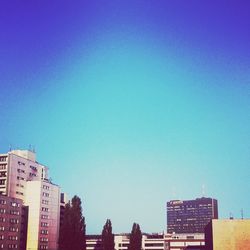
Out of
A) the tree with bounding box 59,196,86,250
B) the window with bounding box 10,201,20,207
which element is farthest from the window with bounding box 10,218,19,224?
the tree with bounding box 59,196,86,250

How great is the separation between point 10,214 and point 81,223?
2945cm

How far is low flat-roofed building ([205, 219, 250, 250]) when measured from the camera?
92.3 metres

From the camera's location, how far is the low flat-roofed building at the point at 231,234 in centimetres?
9231

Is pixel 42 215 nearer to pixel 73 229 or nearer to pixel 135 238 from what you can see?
pixel 135 238

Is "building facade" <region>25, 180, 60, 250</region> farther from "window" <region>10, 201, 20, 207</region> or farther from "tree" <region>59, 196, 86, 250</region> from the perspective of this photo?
"tree" <region>59, 196, 86, 250</region>

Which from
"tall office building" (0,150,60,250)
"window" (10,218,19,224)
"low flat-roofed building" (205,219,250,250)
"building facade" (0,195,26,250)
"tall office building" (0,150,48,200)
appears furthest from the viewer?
"tall office building" (0,150,60,250)

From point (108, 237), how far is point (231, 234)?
44.5 meters

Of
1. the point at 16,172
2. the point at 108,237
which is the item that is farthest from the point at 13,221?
the point at 108,237

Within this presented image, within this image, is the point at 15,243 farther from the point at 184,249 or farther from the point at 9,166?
the point at 184,249

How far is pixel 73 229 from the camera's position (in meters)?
107

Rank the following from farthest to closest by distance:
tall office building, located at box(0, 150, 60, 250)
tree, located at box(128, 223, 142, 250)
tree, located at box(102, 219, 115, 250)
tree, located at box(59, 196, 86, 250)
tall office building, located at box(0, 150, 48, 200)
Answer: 1. tall office building, located at box(0, 150, 60, 250)
2. tall office building, located at box(0, 150, 48, 200)
3. tree, located at box(128, 223, 142, 250)
4. tree, located at box(102, 219, 115, 250)
5. tree, located at box(59, 196, 86, 250)

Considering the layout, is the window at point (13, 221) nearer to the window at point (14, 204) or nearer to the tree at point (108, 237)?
the window at point (14, 204)

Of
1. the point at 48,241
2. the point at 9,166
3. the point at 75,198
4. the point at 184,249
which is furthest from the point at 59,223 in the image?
the point at 184,249

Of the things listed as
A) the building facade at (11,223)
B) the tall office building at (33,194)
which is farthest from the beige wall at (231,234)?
the tall office building at (33,194)
